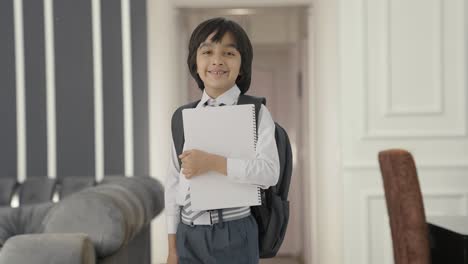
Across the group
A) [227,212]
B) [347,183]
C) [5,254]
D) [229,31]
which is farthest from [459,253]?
[347,183]

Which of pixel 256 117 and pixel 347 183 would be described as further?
pixel 347 183

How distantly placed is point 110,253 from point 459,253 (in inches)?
38.8

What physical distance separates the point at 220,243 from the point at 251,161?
0.63 feet

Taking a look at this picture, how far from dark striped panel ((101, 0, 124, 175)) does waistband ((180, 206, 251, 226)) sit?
2.93 meters

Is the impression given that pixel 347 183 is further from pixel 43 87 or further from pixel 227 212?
pixel 227 212

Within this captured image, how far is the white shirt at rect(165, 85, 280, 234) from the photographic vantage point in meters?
1.24

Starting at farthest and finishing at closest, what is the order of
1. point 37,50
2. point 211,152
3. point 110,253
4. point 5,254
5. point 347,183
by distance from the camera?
point 37,50
point 347,183
point 110,253
point 5,254
point 211,152

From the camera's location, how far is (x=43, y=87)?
4.23 m

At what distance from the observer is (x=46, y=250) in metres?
1.65

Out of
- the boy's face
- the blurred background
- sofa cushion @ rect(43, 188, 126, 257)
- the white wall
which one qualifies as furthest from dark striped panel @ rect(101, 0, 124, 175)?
the boy's face

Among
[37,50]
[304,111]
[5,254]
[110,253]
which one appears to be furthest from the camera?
[304,111]

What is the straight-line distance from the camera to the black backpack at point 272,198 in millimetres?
1354

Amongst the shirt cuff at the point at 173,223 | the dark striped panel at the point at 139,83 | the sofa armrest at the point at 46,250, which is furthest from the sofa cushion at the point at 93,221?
the dark striped panel at the point at 139,83

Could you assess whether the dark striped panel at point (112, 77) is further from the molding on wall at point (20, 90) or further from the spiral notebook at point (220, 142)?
the spiral notebook at point (220, 142)
